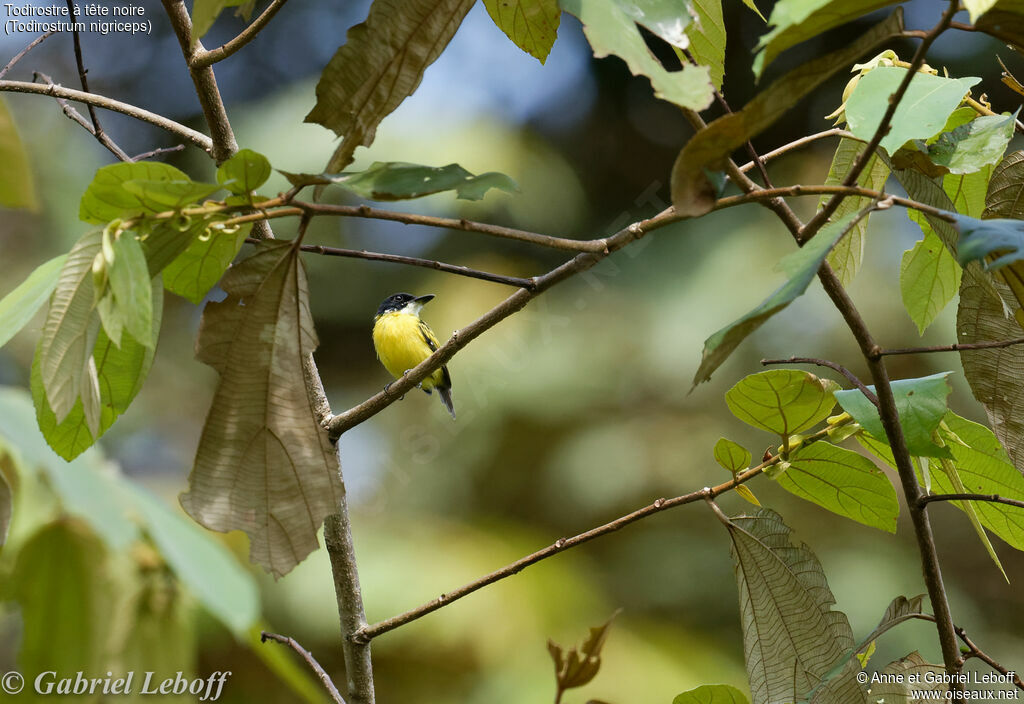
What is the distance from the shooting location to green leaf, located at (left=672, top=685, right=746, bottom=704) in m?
0.93

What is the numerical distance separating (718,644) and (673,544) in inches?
19.8

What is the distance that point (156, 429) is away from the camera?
4207 mm

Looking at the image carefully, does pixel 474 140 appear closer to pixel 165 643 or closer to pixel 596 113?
pixel 596 113

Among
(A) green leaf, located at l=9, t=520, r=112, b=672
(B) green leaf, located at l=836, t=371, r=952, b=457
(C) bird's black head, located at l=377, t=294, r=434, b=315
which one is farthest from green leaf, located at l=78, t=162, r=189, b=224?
(C) bird's black head, located at l=377, t=294, r=434, b=315

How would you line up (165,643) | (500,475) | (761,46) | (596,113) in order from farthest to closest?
(596,113) < (500,475) < (165,643) < (761,46)

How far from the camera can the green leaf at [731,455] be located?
0.88 m

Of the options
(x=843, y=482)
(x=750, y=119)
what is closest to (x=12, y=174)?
(x=750, y=119)

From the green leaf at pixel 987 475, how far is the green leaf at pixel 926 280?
13 centimetres

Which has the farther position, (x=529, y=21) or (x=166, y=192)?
(x=529, y=21)

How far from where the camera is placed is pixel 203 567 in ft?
1.86

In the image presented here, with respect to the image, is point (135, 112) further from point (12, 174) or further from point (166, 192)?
point (166, 192)

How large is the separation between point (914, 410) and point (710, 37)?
43 centimetres

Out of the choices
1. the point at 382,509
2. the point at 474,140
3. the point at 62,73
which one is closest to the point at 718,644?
the point at 382,509

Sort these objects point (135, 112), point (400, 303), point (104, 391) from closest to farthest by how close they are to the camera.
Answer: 1. point (104, 391)
2. point (135, 112)
3. point (400, 303)
